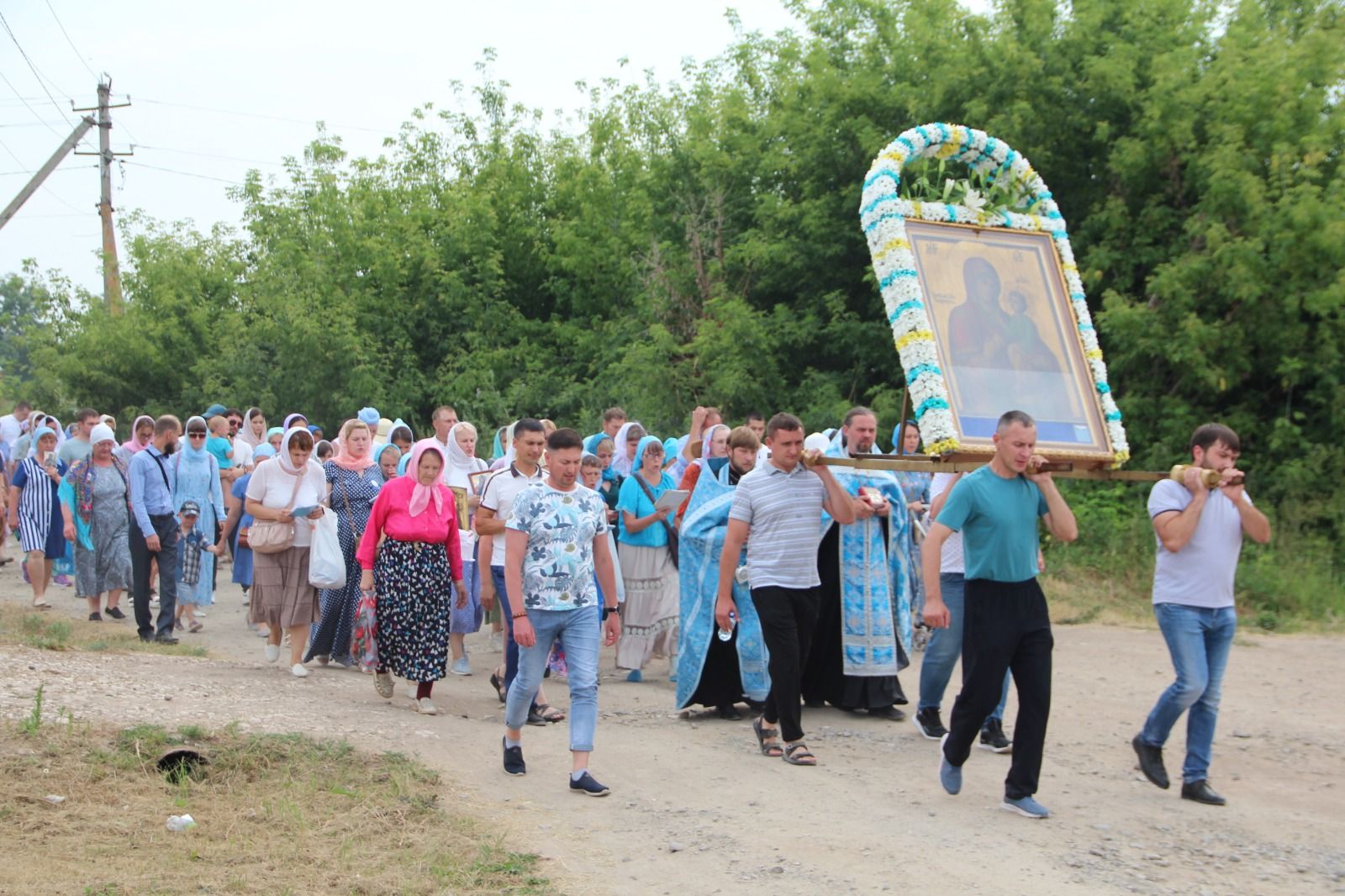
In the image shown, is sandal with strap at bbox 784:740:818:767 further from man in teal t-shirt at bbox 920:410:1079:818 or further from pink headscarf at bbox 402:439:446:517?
pink headscarf at bbox 402:439:446:517

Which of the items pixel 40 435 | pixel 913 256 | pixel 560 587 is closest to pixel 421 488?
pixel 560 587

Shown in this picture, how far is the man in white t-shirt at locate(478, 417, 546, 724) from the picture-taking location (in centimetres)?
802

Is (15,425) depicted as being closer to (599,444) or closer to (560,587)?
(599,444)

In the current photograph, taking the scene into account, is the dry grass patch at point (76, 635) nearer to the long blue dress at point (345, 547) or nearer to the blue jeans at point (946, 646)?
the long blue dress at point (345, 547)

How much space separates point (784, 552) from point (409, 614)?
8.88 ft

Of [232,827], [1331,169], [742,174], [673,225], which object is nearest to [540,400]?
[673,225]

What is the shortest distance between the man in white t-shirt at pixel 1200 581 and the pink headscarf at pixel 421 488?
173 inches

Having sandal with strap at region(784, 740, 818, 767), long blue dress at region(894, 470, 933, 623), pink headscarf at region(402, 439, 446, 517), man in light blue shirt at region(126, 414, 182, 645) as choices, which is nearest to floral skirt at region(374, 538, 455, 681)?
pink headscarf at region(402, 439, 446, 517)

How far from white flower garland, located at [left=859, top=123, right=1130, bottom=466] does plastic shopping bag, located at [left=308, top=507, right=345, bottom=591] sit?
169 inches

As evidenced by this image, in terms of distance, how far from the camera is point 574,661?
6832 millimetres

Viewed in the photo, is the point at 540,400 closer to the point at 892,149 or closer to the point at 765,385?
the point at 765,385

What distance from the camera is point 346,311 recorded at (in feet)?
83.4

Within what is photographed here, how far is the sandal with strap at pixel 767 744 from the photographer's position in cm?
758

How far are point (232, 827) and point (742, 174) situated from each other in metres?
15.8
